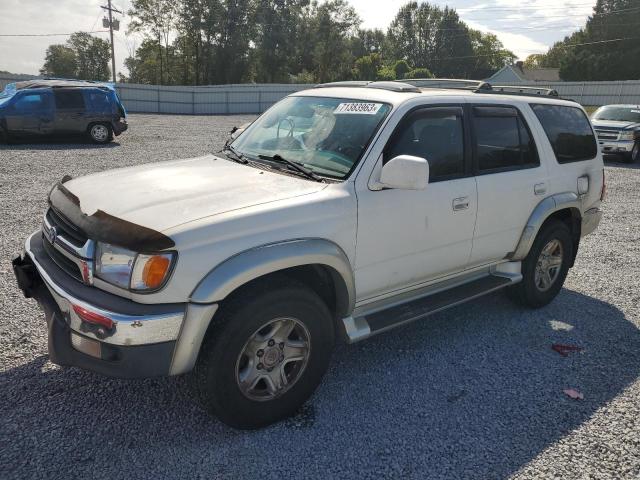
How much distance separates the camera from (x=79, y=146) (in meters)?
14.5

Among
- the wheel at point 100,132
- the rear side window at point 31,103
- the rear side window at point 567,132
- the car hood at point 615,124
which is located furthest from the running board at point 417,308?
the rear side window at point 31,103

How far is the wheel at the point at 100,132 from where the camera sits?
14961 mm

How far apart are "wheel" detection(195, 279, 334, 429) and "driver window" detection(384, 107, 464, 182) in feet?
3.89

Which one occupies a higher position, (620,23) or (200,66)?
(620,23)

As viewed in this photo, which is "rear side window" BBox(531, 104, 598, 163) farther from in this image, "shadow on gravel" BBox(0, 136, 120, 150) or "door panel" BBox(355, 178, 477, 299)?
"shadow on gravel" BBox(0, 136, 120, 150)

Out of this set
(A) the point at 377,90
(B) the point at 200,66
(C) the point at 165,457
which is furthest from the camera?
(B) the point at 200,66

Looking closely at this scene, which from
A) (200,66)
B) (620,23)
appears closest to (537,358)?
(200,66)

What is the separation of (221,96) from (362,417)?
3105 centimetres

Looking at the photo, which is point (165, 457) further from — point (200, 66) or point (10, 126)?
point (200, 66)

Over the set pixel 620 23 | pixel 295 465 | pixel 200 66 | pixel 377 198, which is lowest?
pixel 295 465

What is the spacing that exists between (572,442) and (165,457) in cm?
234

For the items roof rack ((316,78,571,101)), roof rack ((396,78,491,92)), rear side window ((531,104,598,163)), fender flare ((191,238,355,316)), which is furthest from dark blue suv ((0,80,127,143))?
fender flare ((191,238,355,316))

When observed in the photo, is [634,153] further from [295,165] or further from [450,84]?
[295,165]

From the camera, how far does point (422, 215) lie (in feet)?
11.4
